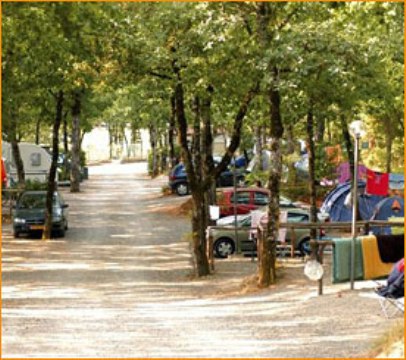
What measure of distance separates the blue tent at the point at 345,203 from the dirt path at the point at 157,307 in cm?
497

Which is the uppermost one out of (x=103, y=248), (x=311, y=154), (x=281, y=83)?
(x=281, y=83)

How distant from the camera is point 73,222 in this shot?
32031 mm

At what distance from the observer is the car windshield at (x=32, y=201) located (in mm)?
28281

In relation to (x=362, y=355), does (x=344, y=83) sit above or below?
above

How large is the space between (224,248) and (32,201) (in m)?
8.73

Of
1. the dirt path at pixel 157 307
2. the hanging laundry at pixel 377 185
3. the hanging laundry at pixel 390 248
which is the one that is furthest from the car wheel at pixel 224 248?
the hanging laundry at pixel 390 248

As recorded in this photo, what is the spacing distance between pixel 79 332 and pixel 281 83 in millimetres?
6052

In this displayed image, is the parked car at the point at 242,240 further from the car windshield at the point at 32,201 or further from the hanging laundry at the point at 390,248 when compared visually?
the car windshield at the point at 32,201

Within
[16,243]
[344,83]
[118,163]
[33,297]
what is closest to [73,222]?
[16,243]

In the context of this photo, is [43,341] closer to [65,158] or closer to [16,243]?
[16,243]

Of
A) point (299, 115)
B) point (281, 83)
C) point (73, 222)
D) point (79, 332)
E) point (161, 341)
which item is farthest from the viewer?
point (73, 222)

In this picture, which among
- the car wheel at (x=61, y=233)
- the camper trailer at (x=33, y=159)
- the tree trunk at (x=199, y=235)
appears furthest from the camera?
the camper trailer at (x=33, y=159)

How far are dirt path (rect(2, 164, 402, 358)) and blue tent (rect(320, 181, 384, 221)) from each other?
16.3ft

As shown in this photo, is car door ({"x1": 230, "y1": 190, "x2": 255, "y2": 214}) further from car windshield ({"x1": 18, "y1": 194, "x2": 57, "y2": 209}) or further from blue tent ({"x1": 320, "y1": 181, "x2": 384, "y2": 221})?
car windshield ({"x1": 18, "y1": 194, "x2": 57, "y2": 209})
